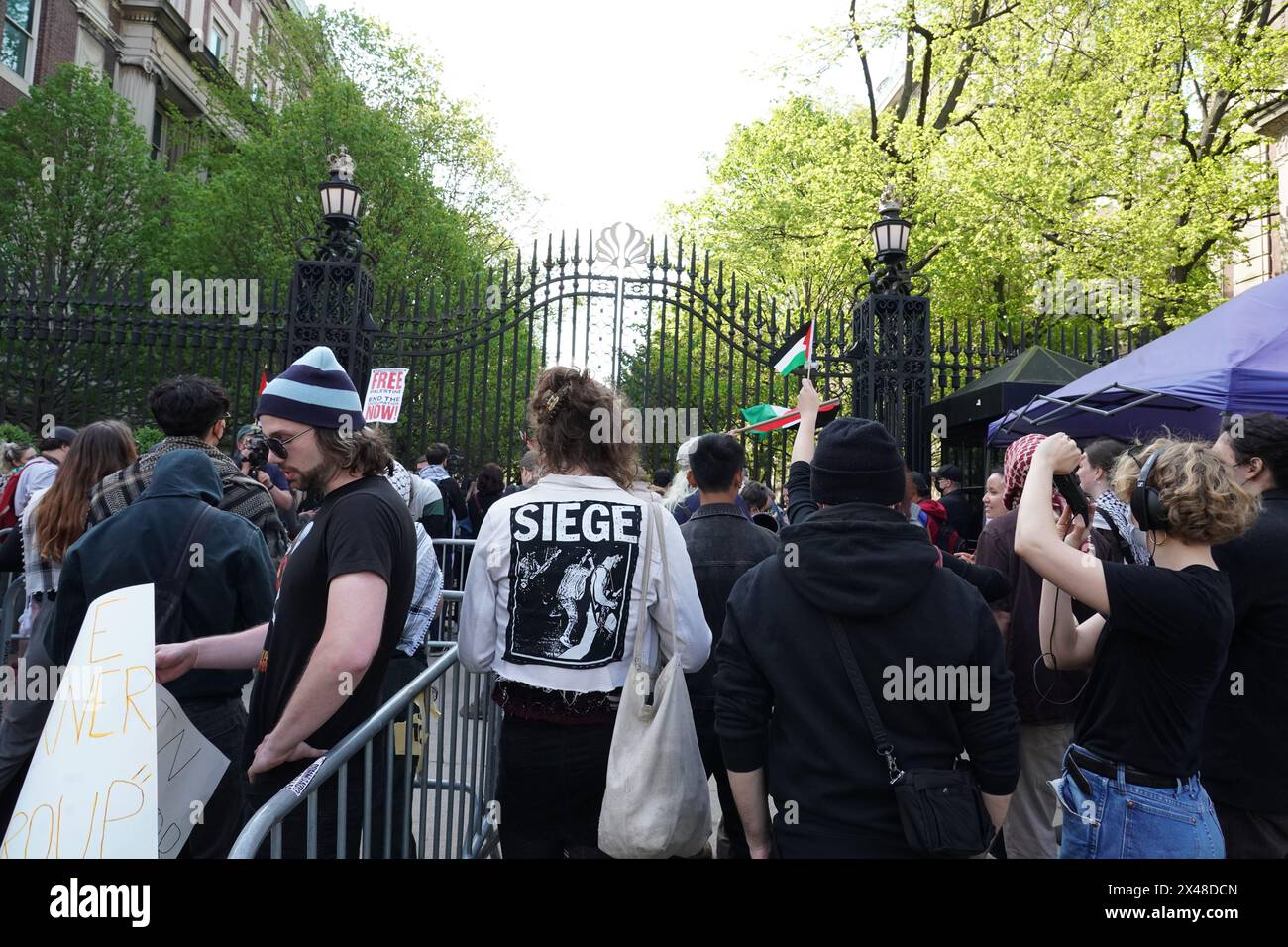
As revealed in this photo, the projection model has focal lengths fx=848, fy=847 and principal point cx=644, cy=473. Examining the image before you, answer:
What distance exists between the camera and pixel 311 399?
262 centimetres

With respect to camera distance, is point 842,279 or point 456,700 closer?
point 456,700

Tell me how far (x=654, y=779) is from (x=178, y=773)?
126 cm

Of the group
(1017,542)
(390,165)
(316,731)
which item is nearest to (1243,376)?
(1017,542)

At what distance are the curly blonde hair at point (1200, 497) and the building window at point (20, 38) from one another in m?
26.0

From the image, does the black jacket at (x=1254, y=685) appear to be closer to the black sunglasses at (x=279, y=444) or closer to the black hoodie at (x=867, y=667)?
the black hoodie at (x=867, y=667)

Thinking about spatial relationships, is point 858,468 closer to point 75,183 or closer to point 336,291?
point 336,291

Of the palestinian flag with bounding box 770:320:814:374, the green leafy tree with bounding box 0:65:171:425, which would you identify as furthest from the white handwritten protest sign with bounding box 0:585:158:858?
the green leafy tree with bounding box 0:65:171:425

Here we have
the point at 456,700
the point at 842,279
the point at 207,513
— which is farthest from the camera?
the point at 842,279

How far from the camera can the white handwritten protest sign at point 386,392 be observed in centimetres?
853

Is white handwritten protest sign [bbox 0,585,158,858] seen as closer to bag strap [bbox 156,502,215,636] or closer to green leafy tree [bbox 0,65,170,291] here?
bag strap [bbox 156,502,215,636]

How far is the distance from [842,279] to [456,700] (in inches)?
680

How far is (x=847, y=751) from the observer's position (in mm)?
2123

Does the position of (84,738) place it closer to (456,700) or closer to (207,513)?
(207,513)

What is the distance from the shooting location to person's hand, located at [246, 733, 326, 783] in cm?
234
